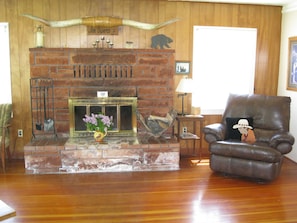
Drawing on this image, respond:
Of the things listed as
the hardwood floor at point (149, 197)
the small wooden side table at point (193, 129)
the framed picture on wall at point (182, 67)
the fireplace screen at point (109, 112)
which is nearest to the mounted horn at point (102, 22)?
the framed picture on wall at point (182, 67)

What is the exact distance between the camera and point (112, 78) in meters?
4.61

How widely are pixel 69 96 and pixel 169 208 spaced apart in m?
2.28

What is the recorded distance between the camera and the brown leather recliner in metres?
3.79

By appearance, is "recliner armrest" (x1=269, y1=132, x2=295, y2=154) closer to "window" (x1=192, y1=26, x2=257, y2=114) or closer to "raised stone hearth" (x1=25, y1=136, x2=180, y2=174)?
"raised stone hearth" (x1=25, y1=136, x2=180, y2=174)

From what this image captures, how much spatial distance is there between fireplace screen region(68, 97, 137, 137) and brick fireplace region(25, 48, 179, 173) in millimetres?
106

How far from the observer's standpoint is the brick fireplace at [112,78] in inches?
174

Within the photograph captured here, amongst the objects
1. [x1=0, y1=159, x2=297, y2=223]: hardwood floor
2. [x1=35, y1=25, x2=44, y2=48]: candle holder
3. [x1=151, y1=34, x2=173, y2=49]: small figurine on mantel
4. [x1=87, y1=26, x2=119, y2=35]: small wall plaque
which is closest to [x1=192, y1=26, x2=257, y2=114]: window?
[x1=151, y1=34, x2=173, y2=49]: small figurine on mantel

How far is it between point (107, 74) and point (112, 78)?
0.09 m

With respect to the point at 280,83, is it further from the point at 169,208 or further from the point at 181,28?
the point at 169,208

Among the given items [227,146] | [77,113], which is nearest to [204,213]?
[227,146]

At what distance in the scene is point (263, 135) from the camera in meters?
4.30

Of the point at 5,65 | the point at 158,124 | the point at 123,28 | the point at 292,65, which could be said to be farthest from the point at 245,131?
the point at 5,65

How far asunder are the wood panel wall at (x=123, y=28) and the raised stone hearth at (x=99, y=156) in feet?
2.68

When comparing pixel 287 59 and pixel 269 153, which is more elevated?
pixel 287 59
